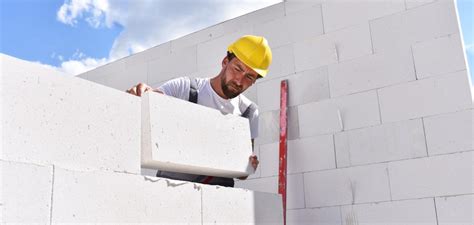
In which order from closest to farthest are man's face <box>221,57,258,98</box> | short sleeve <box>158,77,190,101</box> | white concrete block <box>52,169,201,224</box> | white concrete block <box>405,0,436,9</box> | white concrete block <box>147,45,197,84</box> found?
1. white concrete block <box>52,169,201,224</box>
2. short sleeve <box>158,77,190,101</box>
3. man's face <box>221,57,258,98</box>
4. white concrete block <box>405,0,436,9</box>
5. white concrete block <box>147,45,197,84</box>

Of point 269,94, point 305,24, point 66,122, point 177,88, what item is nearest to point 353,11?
point 305,24

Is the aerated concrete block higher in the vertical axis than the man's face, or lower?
higher

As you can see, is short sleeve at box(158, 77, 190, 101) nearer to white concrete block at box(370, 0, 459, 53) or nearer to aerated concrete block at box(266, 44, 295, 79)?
aerated concrete block at box(266, 44, 295, 79)

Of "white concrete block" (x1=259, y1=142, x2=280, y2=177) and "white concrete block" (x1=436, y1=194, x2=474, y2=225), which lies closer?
"white concrete block" (x1=436, y1=194, x2=474, y2=225)

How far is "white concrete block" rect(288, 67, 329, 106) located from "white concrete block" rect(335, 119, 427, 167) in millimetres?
331

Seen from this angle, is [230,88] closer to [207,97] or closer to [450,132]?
[207,97]

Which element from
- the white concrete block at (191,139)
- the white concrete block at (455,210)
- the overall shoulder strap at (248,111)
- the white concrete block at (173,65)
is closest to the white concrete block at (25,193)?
the white concrete block at (191,139)

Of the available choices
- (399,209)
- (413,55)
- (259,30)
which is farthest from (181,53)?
(399,209)

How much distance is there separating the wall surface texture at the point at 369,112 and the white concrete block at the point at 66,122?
1755 mm

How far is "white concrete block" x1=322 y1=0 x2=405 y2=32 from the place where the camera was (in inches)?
122

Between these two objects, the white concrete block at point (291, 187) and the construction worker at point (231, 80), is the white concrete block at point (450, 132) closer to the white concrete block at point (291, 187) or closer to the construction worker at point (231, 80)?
the white concrete block at point (291, 187)

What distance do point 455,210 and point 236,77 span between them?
57.1 inches

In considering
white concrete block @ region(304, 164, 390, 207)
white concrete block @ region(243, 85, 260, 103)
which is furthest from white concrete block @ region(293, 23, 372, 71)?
white concrete block @ region(304, 164, 390, 207)

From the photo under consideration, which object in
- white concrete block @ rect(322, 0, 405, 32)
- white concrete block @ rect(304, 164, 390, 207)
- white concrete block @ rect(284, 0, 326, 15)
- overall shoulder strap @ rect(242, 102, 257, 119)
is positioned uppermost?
white concrete block @ rect(284, 0, 326, 15)
